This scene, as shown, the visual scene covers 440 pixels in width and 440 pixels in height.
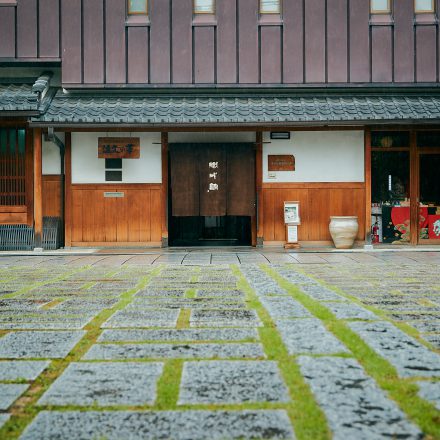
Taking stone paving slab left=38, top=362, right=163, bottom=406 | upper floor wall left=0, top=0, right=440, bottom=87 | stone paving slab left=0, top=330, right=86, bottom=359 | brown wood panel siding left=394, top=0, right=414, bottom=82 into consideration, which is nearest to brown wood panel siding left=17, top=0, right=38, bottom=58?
upper floor wall left=0, top=0, right=440, bottom=87

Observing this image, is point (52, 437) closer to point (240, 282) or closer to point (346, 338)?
point (346, 338)

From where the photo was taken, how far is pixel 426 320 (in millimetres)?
4617

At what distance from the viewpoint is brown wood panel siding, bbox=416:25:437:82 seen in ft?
44.3

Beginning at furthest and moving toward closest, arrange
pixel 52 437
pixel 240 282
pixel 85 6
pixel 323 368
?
pixel 85 6 → pixel 240 282 → pixel 323 368 → pixel 52 437

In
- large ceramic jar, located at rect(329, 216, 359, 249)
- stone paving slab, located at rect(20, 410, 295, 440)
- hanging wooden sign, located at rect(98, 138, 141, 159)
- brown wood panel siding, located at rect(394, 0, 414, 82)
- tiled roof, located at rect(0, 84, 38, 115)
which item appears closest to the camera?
stone paving slab, located at rect(20, 410, 295, 440)

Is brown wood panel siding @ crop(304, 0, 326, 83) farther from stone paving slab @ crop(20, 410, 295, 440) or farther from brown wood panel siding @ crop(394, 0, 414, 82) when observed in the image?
stone paving slab @ crop(20, 410, 295, 440)

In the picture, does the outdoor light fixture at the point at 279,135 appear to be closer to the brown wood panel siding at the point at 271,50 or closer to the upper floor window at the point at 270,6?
the brown wood panel siding at the point at 271,50

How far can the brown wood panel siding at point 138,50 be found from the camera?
13.6 m

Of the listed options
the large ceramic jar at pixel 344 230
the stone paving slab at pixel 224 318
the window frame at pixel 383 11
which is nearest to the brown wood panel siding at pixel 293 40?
the window frame at pixel 383 11

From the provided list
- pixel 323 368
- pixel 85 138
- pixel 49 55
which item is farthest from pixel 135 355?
pixel 49 55

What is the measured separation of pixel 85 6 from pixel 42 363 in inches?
476

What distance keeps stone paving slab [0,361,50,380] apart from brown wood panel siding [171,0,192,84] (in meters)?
11.1

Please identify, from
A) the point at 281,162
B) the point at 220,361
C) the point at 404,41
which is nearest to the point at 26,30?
the point at 281,162

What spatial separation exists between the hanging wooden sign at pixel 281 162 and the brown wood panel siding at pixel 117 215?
9.38 ft
